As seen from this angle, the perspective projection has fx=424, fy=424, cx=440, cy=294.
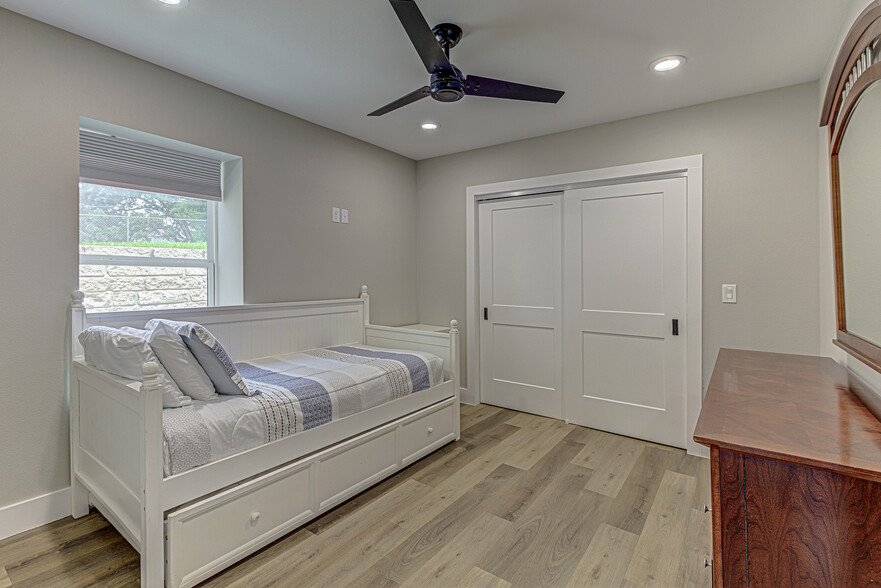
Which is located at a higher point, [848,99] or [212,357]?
[848,99]

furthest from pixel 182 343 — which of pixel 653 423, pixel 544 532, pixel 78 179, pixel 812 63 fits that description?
pixel 812 63

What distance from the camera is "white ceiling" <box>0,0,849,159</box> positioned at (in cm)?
190

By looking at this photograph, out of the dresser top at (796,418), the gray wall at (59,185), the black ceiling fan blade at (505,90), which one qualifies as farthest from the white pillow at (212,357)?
the dresser top at (796,418)

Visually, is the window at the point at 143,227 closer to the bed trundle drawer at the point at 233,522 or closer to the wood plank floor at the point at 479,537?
the wood plank floor at the point at 479,537

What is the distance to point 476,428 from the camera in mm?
3436

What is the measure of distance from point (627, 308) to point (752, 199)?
1058 millimetres

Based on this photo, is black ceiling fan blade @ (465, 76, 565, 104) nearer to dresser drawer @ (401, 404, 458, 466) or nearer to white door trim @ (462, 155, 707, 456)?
white door trim @ (462, 155, 707, 456)

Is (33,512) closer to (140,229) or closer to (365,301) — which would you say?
(140,229)

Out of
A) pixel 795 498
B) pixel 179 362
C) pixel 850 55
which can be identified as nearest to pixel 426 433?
pixel 179 362

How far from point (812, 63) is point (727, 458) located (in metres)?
2.56

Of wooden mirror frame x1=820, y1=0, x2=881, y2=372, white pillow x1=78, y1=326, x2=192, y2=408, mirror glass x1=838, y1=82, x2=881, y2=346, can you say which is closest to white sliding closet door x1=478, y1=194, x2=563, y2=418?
wooden mirror frame x1=820, y1=0, x2=881, y2=372

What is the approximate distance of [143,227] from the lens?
262 centimetres

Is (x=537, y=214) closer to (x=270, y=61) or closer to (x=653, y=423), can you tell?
(x=653, y=423)

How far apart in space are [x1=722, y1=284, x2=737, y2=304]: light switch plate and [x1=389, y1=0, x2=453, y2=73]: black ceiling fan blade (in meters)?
2.32
